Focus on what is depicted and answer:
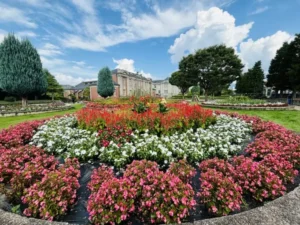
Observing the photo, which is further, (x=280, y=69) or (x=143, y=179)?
(x=280, y=69)

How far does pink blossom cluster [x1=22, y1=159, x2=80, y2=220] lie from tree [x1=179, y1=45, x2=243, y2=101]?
20848mm

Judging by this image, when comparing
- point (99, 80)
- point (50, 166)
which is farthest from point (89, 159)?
point (99, 80)

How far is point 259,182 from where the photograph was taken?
2041mm

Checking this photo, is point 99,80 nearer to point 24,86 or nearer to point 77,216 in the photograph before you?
point 24,86

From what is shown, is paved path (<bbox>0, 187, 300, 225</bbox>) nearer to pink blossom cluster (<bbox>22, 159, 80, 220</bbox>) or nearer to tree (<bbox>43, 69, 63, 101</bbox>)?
pink blossom cluster (<bbox>22, 159, 80, 220</bbox>)

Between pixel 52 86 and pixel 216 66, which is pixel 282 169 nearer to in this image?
pixel 216 66

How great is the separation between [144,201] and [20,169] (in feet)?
6.62

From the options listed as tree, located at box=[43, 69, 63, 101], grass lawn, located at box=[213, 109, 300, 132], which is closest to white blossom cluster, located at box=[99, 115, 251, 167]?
grass lawn, located at box=[213, 109, 300, 132]

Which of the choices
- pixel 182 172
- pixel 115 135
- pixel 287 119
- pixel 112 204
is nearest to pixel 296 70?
pixel 287 119

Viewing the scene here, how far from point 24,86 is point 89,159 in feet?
56.5

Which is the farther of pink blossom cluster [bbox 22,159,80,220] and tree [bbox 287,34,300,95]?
tree [bbox 287,34,300,95]

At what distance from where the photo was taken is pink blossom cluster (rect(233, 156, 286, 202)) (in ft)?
6.57

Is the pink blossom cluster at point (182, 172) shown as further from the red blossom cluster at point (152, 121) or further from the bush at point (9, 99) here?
the bush at point (9, 99)

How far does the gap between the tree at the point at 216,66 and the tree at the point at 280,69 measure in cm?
939
